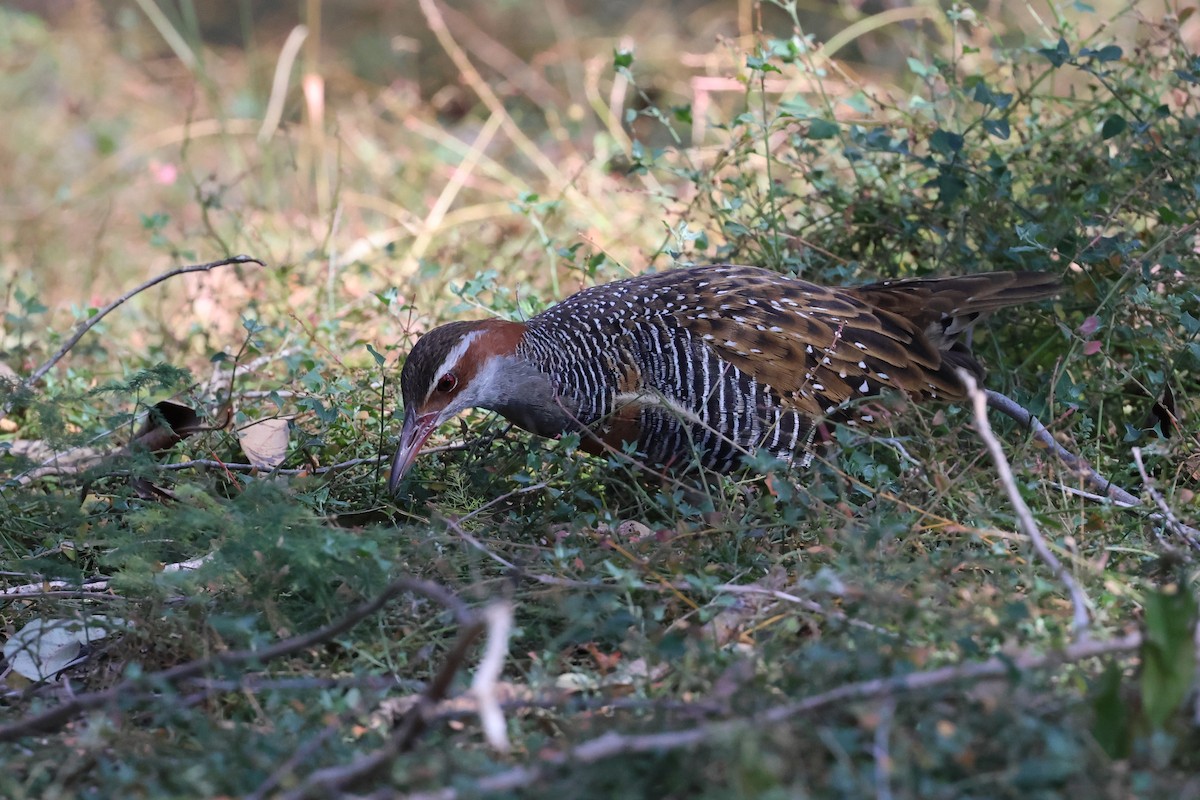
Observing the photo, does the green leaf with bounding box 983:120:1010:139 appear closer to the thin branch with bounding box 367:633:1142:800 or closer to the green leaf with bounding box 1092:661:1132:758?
the thin branch with bounding box 367:633:1142:800

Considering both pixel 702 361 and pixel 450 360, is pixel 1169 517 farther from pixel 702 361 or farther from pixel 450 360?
pixel 450 360

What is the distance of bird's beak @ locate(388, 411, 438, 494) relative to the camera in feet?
12.9

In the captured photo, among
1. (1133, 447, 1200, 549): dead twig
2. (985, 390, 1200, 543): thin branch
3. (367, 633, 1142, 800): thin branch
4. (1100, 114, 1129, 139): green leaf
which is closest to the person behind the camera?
(367, 633, 1142, 800): thin branch

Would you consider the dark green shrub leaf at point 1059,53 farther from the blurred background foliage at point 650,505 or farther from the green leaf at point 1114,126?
the green leaf at point 1114,126

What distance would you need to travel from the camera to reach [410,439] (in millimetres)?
4000

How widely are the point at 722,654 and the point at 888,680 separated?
1.77 ft

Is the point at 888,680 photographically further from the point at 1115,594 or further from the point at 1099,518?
the point at 1099,518

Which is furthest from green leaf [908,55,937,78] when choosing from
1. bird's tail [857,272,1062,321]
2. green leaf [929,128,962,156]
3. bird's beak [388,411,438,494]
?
bird's beak [388,411,438,494]

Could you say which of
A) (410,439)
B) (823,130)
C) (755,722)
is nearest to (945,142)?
(823,130)

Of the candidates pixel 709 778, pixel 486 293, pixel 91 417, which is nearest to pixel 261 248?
pixel 486 293

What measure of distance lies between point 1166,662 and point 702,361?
2.00 m

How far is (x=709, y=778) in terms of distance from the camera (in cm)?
222

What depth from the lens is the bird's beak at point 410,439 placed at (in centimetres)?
393

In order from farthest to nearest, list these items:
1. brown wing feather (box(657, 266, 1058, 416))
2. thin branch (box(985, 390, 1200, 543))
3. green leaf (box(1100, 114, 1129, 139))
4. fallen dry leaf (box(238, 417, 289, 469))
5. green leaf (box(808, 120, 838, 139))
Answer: green leaf (box(808, 120, 838, 139)), green leaf (box(1100, 114, 1129, 139)), fallen dry leaf (box(238, 417, 289, 469)), brown wing feather (box(657, 266, 1058, 416)), thin branch (box(985, 390, 1200, 543))
